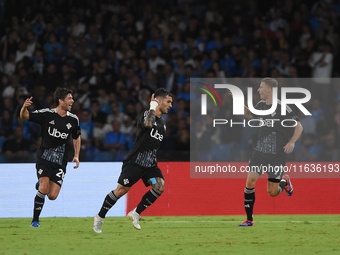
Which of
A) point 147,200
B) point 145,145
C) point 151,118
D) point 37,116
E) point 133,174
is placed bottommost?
point 147,200

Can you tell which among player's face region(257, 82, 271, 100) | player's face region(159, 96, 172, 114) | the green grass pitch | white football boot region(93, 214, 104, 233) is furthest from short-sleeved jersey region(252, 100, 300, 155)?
white football boot region(93, 214, 104, 233)

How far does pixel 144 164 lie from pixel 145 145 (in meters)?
0.27

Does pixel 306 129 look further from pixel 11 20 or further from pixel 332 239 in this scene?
pixel 11 20

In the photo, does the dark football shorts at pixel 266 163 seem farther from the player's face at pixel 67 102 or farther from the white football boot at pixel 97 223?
the player's face at pixel 67 102

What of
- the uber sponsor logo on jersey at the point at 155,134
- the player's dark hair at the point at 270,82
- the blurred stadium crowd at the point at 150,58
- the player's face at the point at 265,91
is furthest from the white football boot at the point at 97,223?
the blurred stadium crowd at the point at 150,58

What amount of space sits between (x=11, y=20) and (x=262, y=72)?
667 centimetres

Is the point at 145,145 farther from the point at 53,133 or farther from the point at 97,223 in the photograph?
the point at 53,133

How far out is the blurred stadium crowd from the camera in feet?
40.9

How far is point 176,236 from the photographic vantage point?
8094mm

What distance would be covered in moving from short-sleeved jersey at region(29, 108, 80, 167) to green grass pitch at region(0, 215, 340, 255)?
1124 mm

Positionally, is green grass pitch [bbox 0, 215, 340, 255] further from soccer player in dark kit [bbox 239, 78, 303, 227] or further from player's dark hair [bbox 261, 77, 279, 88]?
player's dark hair [bbox 261, 77, 279, 88]

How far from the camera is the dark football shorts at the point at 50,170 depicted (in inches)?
359
